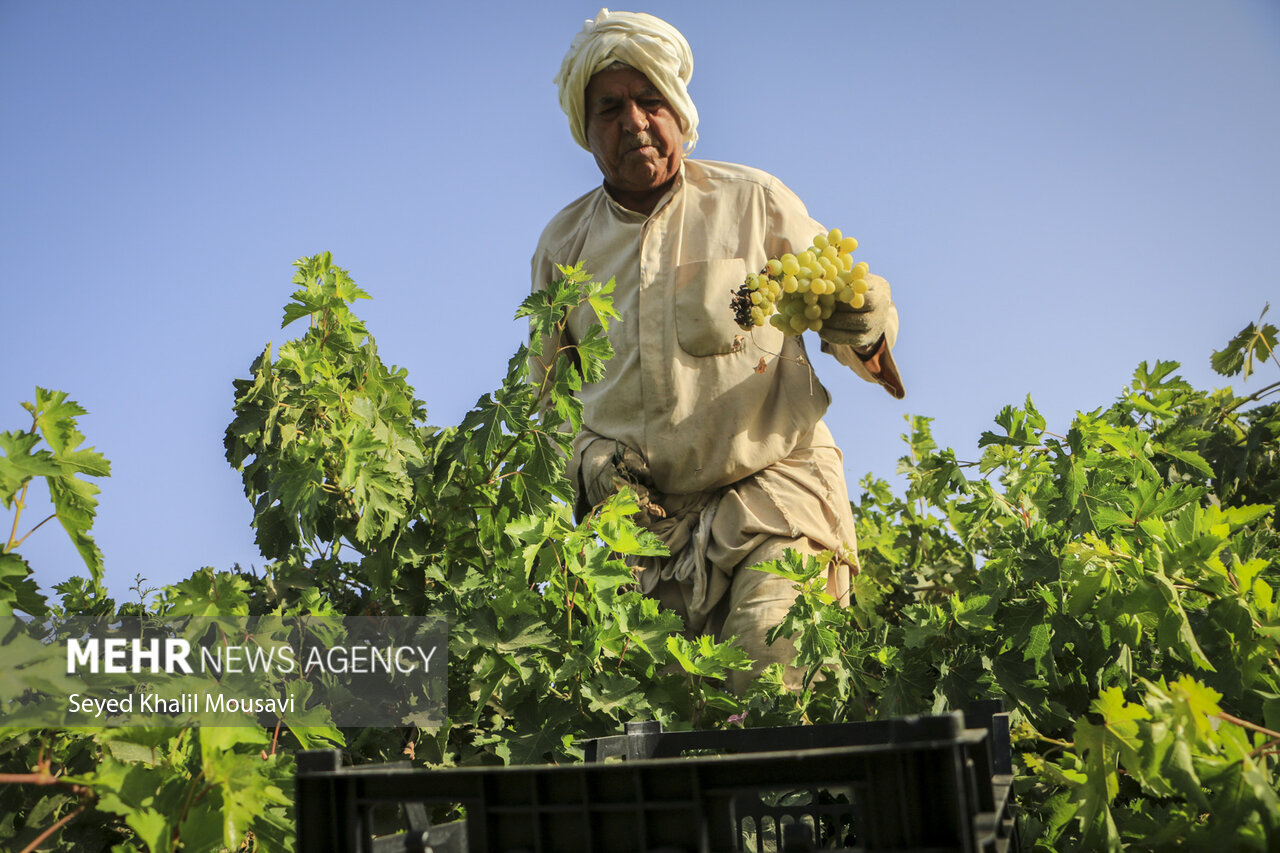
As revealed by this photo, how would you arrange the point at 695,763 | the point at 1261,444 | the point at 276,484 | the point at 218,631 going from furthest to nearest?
the point at 1261,444, the point at 276,484, the point at 218,631, the point at 695,763

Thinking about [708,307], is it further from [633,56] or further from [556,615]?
[556,615]

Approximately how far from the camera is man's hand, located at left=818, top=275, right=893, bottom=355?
3.21 meters

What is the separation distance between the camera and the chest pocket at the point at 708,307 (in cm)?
365

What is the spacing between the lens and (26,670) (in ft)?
5.24

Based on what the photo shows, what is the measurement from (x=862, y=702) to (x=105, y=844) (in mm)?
1592

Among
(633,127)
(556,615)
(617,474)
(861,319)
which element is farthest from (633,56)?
(556,615)

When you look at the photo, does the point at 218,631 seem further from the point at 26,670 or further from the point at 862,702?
the point at 862,702

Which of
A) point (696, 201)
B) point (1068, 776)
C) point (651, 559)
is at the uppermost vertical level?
point (696, 201)

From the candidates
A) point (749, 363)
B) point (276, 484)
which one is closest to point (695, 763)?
point (276, 484)

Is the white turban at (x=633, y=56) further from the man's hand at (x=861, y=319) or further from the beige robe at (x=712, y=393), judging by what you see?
the man's hand at (x=861, y=319)

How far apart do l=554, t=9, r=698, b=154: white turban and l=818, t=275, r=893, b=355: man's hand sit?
1.06m

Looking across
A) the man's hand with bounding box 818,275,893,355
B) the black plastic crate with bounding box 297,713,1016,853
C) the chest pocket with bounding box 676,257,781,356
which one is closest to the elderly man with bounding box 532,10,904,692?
the chest pocket with bounding box 676,257,781,356

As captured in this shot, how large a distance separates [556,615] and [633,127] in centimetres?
201

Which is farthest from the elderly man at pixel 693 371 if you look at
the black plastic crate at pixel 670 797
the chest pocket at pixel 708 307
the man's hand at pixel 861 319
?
the black plastic crate at pixel 670 797
